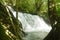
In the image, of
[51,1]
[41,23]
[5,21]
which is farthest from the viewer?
[41,23]

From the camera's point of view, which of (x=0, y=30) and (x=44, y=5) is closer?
(x=0, y=30)

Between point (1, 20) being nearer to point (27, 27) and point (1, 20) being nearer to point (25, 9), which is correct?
point (27, 27)

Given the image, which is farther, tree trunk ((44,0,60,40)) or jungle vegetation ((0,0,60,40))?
tree trunk ((44,0,60,40))

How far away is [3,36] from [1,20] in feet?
5.70

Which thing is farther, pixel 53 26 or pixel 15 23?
pixel 15 23

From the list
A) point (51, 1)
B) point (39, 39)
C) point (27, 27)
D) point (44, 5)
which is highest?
point (51, 1)

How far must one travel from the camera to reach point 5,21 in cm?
902

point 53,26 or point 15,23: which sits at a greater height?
point 53,26

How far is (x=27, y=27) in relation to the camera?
1761 centimetres

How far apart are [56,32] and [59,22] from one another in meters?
0.42

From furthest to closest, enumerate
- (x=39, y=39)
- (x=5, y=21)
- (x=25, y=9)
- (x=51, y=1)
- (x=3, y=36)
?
(x=25, y=9) < (x=39, y=39) < (x=5, y=21) < (x=51, y=1) < (x=3, y=36)

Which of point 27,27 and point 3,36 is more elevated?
point 3,36

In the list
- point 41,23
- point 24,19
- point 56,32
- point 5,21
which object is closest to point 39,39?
point 5,21

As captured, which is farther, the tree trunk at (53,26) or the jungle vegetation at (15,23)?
the tree trunk at (53,26)
